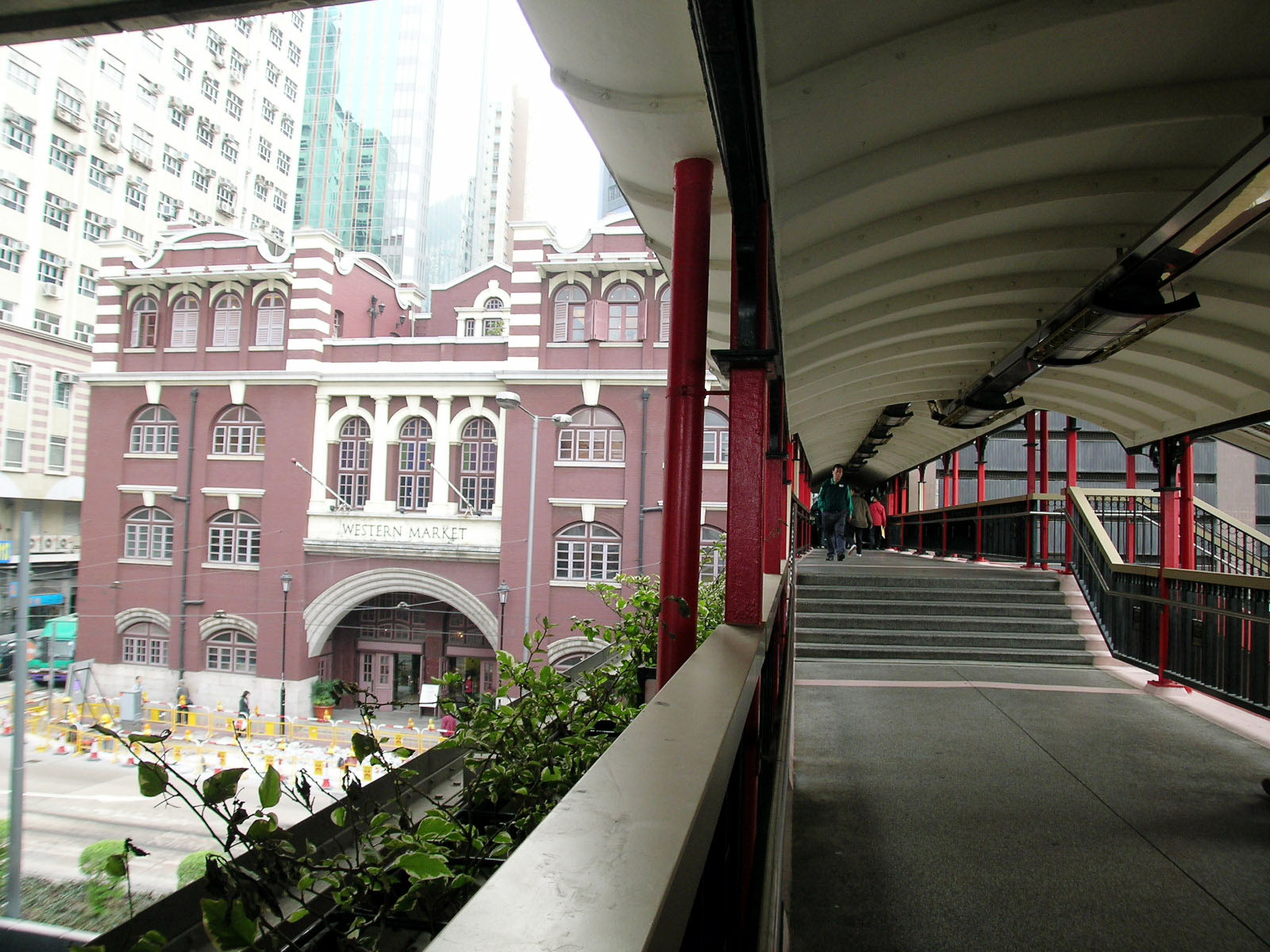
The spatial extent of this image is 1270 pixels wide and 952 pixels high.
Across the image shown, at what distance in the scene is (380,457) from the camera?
25.5 meters

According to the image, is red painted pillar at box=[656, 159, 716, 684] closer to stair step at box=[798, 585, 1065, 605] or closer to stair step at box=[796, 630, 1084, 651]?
stair step at box=[796, 630, 1084, 651]

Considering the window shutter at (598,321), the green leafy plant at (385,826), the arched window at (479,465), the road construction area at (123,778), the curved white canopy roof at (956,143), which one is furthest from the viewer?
the arched window at (479,465)

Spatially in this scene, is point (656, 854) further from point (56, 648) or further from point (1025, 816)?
point (56, 648)

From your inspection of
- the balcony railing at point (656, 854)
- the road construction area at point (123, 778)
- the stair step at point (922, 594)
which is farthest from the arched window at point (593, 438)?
the balcony railing at point (656, 854)

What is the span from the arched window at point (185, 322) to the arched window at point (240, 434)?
3049mm

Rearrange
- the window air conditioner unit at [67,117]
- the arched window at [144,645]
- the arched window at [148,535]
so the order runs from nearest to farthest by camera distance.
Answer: the window air conditioner unit at [67,117], the arched window at [148,535], the arched window at [144,645]

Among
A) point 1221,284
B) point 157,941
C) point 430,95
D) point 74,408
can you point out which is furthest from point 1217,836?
point 430,95

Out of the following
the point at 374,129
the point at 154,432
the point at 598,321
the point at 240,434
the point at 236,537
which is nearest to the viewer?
the point at 598,321

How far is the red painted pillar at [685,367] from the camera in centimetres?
304

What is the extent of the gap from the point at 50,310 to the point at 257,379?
1417 centimetres

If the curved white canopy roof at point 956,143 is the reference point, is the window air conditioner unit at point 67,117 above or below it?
above

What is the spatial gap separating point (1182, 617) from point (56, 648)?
25.9 m

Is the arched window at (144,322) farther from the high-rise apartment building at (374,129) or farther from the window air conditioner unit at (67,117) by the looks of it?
the high-rise apartment building at (374,129)

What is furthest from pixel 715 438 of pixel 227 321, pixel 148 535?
pixel 148 535
